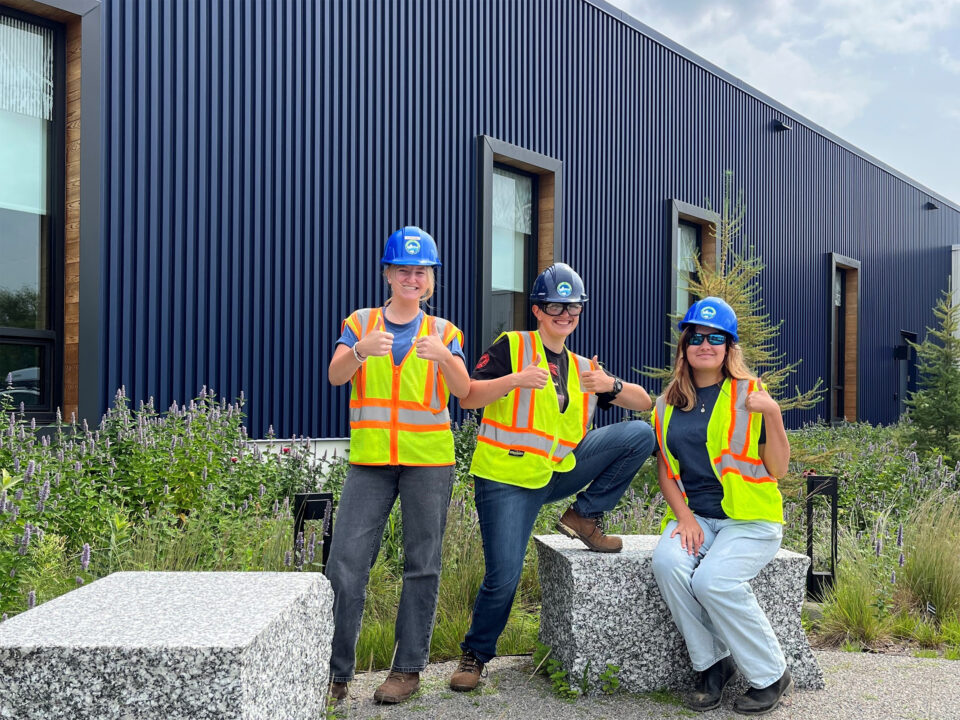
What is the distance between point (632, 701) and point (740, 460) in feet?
3.98

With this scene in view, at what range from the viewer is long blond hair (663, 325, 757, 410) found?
13.8 ft

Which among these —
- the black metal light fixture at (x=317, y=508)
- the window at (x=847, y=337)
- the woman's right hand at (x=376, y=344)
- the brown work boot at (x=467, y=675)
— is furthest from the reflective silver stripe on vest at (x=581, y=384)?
the window at (x=847, y=337)

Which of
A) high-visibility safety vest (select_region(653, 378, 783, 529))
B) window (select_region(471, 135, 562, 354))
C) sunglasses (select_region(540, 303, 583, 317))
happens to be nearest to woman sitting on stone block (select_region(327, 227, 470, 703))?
sunglasses (select_region(540, 303, 583, 317))

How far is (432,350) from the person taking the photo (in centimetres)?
367

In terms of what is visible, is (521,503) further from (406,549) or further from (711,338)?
(711,338)

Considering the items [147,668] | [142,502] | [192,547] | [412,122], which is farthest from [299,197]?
[147,668]

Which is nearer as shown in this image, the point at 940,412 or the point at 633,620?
the point at 633,620

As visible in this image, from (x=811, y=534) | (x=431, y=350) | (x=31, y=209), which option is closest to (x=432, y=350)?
(x=431, y=350)

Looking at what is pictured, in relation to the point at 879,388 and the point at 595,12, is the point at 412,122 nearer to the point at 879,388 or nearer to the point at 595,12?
the point at 595,12

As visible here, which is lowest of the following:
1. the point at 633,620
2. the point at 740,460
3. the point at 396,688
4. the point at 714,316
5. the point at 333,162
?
the point at 396,688

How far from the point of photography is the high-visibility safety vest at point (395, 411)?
12.7 feet

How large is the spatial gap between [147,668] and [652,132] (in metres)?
11.5

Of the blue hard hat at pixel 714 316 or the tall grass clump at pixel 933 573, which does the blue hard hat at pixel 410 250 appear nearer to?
the blue hard hat at pixel 714 316

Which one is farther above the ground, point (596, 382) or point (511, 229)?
point (511, 229)
